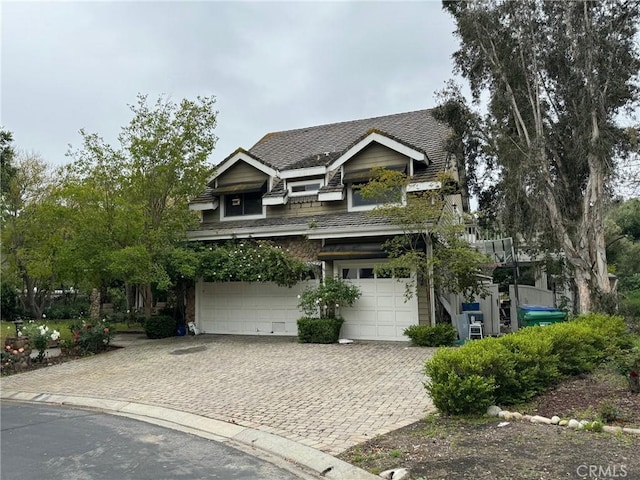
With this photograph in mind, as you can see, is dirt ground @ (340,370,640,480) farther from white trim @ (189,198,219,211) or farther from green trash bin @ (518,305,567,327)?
white trim @ (189,198,219,211)

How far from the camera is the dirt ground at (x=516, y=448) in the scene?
4.28m

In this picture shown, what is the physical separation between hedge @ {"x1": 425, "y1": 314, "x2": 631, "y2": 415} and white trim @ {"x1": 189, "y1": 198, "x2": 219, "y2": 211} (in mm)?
12172

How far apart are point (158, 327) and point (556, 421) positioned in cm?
1334

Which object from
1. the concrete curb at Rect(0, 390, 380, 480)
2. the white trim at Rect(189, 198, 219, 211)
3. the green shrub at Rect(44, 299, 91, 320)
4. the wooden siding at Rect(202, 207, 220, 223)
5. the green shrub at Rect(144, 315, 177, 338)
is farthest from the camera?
the green shrub at Rect(44, 299, 91, 320)

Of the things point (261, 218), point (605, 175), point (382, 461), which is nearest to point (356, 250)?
point (261, 218)

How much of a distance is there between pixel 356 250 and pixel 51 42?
910 cm

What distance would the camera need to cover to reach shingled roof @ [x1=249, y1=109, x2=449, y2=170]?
55.9 ft

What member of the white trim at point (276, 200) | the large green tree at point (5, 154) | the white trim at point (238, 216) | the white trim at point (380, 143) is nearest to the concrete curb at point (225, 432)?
the white trim at point (276, 200)

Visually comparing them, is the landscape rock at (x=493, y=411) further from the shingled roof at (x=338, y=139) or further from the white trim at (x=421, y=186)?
the shingled roof at (x=338, y=139)

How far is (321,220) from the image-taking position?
1534cm

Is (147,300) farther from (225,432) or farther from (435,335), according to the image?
(225,432)

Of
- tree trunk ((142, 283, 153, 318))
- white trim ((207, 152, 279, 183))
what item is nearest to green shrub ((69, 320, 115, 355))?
tree trunk ((142, 283, 153, 318))

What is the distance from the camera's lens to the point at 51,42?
10078mm

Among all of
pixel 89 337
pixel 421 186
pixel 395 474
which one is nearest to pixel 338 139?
pixel 421 186
